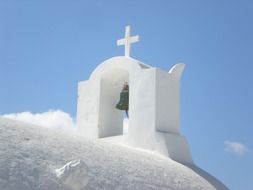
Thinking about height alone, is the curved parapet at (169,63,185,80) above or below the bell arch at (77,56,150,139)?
above

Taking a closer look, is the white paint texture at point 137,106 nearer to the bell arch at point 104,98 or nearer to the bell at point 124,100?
the bell arch at point 104,98

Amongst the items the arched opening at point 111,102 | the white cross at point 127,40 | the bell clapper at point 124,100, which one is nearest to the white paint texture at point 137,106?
the arched opening at point 111,102

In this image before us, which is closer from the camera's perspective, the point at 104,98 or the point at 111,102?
the point at 104,98

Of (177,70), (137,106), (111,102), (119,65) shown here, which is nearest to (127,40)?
(119,65)

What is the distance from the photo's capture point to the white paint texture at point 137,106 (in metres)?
10.7

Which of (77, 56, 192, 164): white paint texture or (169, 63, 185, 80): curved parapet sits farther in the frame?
(169, 63, 185, 80): curved parapet

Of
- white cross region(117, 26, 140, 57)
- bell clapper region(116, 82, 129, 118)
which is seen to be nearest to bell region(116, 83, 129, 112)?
bell clapper region(116, 82, 129, 118)

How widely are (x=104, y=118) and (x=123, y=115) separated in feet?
2.16

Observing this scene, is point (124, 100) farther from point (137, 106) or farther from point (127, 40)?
point (127, 40)

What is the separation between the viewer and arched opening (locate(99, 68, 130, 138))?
38.9 feet

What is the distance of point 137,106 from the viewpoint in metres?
11.1

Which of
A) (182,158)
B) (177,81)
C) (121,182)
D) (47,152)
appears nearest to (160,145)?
(182,158)

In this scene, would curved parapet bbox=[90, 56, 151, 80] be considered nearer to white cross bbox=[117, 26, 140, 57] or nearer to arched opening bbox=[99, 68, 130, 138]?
arched opening bbox=[99, 68, 130, 138]

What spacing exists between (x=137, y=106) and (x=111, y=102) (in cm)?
118
